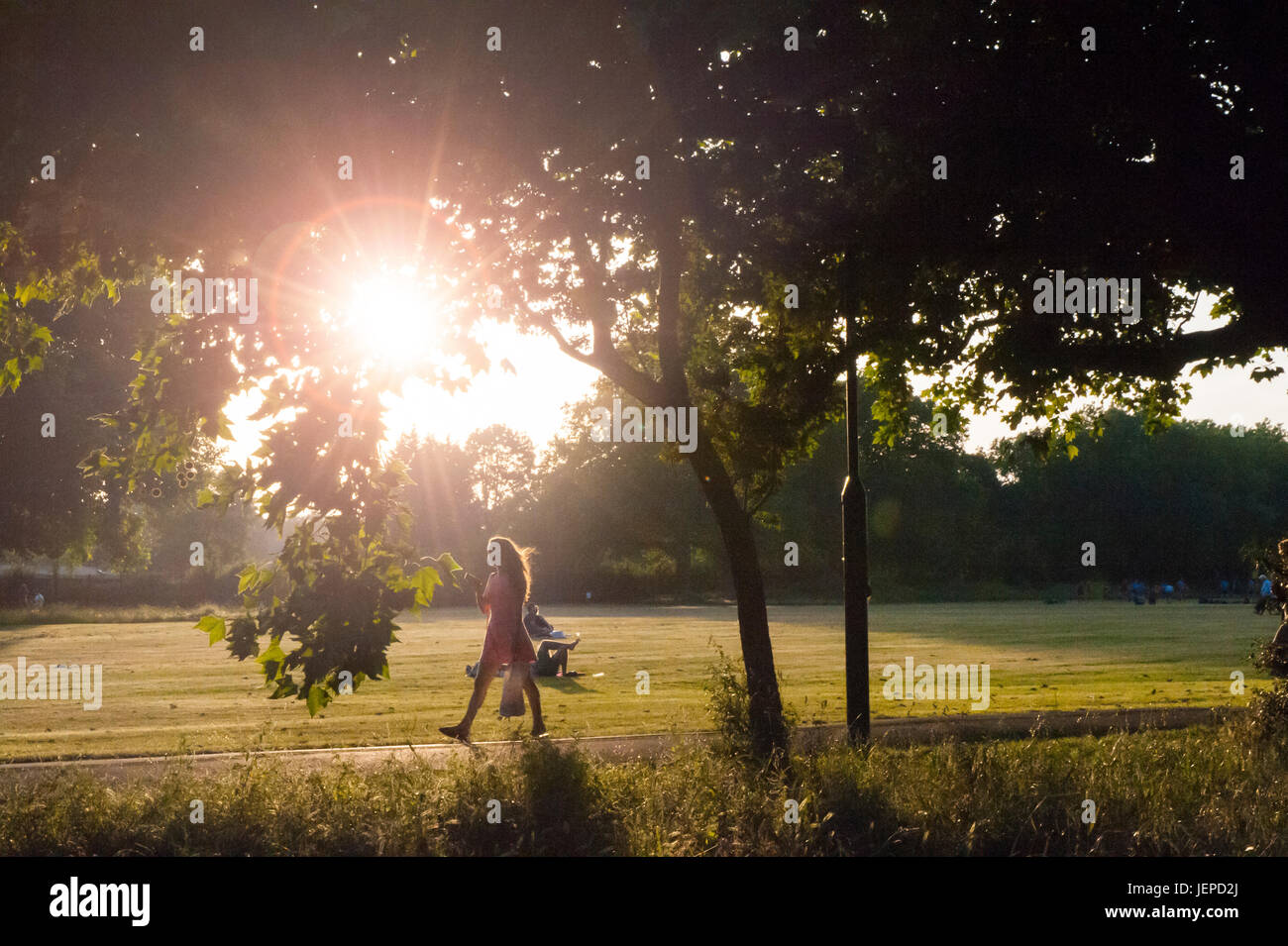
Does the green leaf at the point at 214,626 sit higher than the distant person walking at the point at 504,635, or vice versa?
the green leaf at the point at 214,626

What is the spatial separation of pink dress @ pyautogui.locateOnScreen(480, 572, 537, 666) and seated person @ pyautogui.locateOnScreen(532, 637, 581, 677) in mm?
10082

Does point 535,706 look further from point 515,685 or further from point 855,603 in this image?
point 855,603

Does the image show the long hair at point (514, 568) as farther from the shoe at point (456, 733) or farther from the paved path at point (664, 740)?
the paved path at point (664, 740)

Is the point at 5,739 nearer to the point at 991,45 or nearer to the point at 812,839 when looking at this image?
the point at 812,839

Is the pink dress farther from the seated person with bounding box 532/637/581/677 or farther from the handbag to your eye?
the seated person with bounding box 532/637/581/677

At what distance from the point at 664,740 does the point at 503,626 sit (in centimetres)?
219

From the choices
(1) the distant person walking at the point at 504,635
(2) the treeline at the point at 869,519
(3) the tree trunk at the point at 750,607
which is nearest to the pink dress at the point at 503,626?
(1) the distant person walking at the point at 504,635

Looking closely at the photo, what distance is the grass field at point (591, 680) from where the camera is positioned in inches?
565

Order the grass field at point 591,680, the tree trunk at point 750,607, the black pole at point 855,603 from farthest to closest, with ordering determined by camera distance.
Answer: the grass field at point 591,680, the black pole at point 855,603, the tree trunk at point 750,607

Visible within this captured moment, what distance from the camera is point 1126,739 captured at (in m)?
10.6

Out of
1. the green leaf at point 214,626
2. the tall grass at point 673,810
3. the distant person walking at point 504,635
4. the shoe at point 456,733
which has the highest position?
the green leaf at point 214,626

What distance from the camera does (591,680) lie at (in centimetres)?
2244
